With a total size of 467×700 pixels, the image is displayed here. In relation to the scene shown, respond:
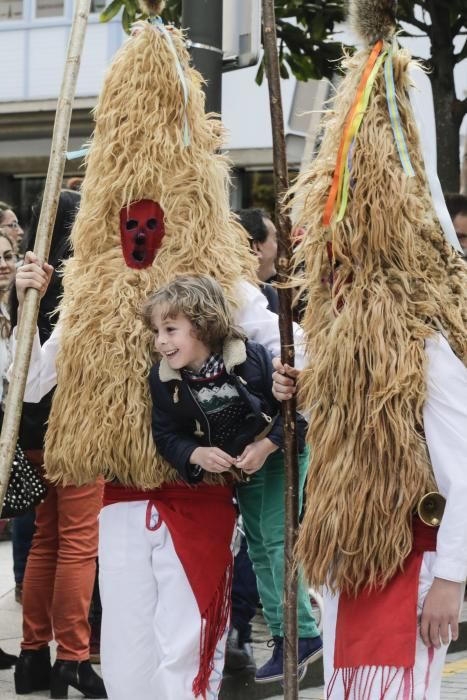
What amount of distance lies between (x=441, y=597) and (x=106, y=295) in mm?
1654

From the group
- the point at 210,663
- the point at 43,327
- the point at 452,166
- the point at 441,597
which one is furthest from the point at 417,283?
the point at 452,166

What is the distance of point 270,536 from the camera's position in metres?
4.79

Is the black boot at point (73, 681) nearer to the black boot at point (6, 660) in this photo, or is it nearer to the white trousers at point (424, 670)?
the black boot at point (6, 660)

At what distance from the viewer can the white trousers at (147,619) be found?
13.0 ft

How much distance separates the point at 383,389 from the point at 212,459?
843 millimetres

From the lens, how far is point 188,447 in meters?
3.99

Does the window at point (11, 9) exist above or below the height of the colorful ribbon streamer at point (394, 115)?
above

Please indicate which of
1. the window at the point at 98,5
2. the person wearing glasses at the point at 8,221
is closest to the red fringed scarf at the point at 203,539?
the person wearing glasses at the point at 8,221

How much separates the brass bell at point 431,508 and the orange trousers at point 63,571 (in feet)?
7.47

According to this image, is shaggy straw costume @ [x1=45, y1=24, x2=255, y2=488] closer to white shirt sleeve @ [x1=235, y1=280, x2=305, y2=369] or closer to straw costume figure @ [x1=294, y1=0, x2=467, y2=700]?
white shirt sleeve @ [x1=235, y1=280, x2=305, y2=369]

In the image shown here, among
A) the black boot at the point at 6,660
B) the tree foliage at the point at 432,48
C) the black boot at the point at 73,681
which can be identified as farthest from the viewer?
the tree foliage at the point at 432,48

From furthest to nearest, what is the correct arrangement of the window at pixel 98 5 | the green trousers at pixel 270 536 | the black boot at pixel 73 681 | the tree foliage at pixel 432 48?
the window at pixel 98 5, the tree foliage at pixel 432 48, the black boot at pixel 73 681, the green trousers at pixel 270 536

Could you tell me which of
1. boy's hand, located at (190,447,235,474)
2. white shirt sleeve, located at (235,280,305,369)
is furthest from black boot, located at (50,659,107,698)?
white shirt sleeve, located at (235,280,305,369)

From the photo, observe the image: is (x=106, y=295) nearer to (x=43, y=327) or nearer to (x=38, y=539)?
(x=43, y=327)
